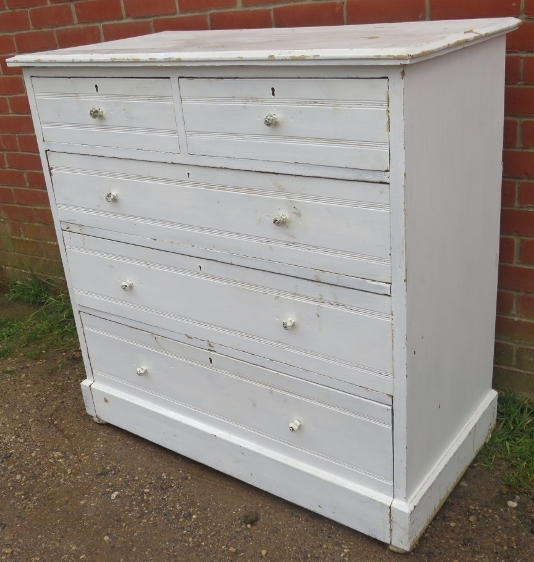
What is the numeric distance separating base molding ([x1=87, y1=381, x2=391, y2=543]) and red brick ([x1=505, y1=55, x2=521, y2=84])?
1333 mm

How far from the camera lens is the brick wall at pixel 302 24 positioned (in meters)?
2.10

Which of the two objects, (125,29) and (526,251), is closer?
(526,251)

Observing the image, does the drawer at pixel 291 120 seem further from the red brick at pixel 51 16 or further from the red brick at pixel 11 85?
the red brick at pixel 11 85

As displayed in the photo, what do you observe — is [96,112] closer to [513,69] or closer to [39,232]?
[513,69]

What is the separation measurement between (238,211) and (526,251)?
3.42 ft

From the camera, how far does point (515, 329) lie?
2389 mm

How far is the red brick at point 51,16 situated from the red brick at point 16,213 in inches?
39.4

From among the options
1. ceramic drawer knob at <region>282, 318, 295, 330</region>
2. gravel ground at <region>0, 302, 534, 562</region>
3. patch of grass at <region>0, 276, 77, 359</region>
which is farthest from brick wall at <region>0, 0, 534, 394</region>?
ceramic drawer knob at <region>282, 318, 295, 330</region>

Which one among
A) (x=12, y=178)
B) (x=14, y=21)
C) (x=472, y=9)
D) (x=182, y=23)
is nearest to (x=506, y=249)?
(x=472, y=9)

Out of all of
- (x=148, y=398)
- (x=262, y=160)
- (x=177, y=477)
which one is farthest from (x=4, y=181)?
(x=262, y=160)

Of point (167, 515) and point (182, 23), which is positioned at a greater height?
point (182, 23)

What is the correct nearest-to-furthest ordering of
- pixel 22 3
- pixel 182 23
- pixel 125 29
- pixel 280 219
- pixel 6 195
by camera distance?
pixel 280 219, pixel 182 23, pixel 125 29, pixel 22 3, pixel 6 195

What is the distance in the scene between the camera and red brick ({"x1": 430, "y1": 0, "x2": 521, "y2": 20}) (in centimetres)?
201

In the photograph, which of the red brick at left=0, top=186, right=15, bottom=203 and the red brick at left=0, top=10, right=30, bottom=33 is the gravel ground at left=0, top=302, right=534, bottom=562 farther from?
the red brick at left=0, top=10, right=30, bottom=33
